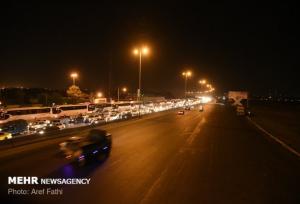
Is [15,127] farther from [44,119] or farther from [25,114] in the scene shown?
[44,119]

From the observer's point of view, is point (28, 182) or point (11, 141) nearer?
point (28, 182)

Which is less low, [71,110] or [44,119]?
[71,110]


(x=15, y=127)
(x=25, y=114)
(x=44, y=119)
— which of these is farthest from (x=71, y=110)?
(x=15, y=127)

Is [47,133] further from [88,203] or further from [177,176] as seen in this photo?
[88,203]

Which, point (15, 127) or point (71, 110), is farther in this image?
point (71, 110)

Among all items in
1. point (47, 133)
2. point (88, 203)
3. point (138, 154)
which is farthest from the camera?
point (47, 133)

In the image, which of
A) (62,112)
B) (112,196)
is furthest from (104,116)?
(112,196)

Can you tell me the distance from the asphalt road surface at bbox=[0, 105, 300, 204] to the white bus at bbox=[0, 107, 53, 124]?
19.1 metres

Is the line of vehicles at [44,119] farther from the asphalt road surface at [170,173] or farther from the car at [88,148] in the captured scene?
the car at [88,148]

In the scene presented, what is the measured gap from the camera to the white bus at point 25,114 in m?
37.8

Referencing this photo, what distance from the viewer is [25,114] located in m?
42.6

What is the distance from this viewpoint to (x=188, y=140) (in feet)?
78.8

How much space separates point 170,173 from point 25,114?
33.4 metres

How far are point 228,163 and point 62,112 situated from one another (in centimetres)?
3927
